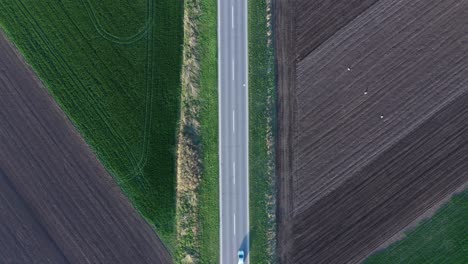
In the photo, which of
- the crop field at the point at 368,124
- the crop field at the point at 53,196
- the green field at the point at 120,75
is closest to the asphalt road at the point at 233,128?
the crop field at the point at 368,124

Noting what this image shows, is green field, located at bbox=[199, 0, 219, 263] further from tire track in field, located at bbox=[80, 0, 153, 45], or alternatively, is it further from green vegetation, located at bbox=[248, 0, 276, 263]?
tire track in field, located at bbox=[80, 0, 153, 45]

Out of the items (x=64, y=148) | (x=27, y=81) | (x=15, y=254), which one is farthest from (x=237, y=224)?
(x=27, y=81)

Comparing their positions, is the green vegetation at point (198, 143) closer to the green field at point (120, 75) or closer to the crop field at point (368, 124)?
the green field at point (120, 75)

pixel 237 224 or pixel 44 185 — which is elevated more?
pixel 44 185

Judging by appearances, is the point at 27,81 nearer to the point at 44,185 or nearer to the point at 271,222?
the point at 44,185

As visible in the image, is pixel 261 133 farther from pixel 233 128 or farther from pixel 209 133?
pixel 209 133

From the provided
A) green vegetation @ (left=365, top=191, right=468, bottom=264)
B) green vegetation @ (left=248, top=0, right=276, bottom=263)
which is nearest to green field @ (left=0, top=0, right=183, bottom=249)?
green vegetation @ (left=248, top=0, right=276, bottom=263)
